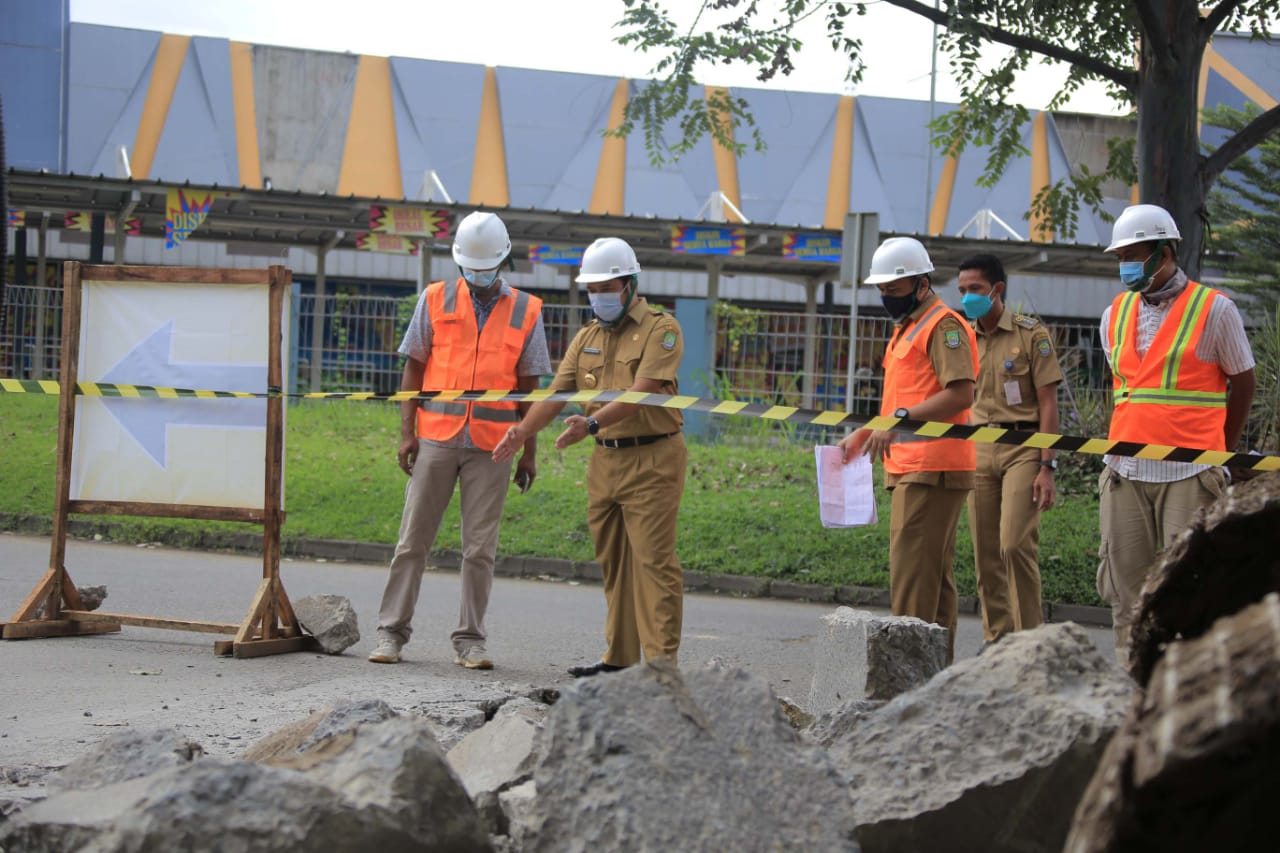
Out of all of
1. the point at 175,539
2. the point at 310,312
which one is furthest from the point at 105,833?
the point at 310,312

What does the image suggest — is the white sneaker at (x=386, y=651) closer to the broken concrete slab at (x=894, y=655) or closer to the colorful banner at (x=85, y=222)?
the broken concrete slab at (x=894, y=655)

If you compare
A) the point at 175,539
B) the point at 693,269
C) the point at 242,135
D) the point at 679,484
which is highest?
the point at 242,135

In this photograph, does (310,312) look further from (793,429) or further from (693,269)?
(693,269)

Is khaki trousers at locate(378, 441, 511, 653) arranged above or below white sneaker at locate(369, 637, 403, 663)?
above

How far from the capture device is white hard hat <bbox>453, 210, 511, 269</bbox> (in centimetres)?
708

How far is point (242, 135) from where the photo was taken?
30078 millimetres

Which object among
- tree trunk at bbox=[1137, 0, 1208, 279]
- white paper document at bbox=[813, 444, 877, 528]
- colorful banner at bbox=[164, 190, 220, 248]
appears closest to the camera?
white paper document at bbox=[813, 444, 877, 528]

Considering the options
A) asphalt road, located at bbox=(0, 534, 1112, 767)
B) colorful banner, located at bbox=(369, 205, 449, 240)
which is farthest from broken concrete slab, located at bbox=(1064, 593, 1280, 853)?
colorful banner, located at bbox=(369, 205, 449, 240)

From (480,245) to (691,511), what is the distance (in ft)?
21.2

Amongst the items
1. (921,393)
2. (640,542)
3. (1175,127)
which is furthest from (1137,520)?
(1175,127)

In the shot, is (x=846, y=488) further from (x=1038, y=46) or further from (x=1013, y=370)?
(x=1038, y=46)

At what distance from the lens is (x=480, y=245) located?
7.09 m

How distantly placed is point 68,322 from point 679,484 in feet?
11.4

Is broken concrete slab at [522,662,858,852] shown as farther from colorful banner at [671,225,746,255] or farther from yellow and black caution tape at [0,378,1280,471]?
colorful banner at [671,225,746,255]
